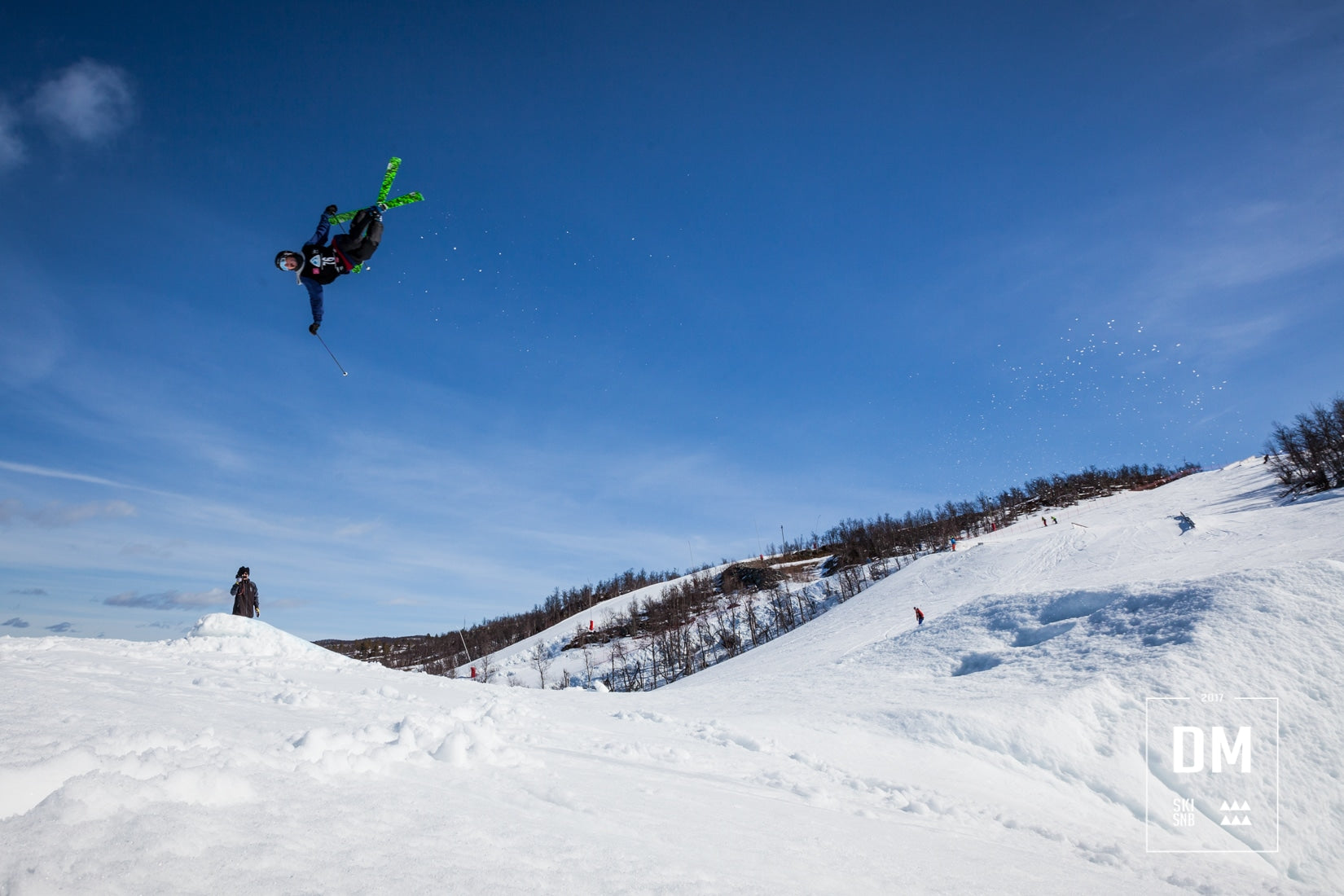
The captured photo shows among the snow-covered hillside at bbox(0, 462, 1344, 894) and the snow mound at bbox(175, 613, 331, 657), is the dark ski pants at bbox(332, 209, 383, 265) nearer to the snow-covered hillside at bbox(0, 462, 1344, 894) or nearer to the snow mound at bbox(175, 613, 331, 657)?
the snow-covered hillside at bbox(0, 462, 1344, 894)

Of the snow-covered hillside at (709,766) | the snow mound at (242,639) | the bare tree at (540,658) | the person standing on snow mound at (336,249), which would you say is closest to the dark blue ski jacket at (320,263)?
the person standing on snow mound at (336,249)

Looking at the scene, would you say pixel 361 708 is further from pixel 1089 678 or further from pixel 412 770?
pixel 1089 678

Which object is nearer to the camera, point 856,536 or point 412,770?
point 412,770

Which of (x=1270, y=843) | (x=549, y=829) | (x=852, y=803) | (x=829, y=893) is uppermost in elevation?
(x=549, y=829)

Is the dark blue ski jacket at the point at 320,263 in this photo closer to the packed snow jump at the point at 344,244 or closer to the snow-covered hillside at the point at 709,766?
the packed snow jump at the point at 344,244

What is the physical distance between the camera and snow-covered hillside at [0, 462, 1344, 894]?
9.21 feet

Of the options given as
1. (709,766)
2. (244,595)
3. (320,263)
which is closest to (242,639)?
(244,595)

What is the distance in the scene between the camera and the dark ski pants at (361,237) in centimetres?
930

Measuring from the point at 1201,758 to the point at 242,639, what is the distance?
702 inches

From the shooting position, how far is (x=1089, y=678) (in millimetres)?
11086

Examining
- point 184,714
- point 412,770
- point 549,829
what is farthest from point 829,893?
point 184,714

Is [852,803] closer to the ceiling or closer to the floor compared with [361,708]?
closer to the floor

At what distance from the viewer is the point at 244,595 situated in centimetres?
1532

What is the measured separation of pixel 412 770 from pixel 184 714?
256 centimetres
